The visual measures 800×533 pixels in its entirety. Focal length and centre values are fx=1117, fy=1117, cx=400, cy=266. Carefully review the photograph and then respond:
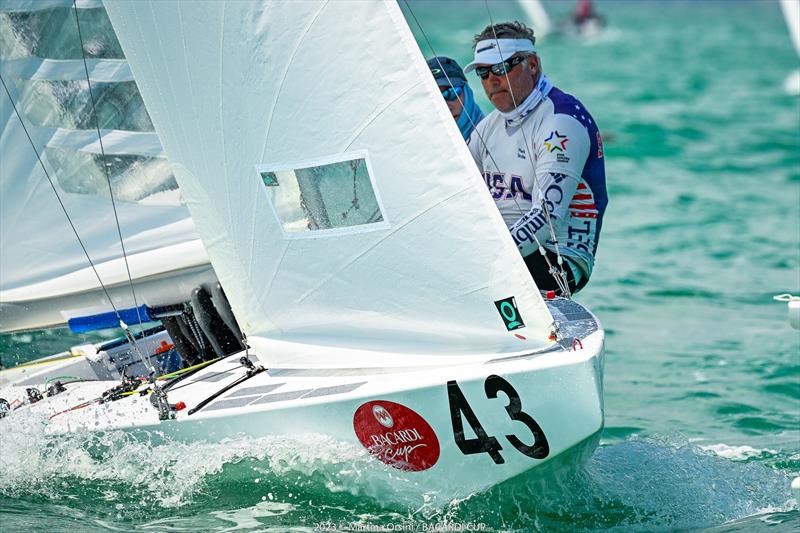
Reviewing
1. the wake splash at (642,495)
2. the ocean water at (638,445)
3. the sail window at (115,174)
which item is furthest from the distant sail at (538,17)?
the wake splash at (642,495)

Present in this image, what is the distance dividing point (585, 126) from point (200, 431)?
181 centimetres

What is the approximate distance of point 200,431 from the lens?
389cm

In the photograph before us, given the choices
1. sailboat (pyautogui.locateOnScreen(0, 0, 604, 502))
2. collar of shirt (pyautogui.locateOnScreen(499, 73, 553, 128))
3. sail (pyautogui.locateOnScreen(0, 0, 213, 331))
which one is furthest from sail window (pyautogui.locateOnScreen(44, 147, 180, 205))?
collar of shirt (pyautogui.locateOnScreen(499, 73, 553, 128))

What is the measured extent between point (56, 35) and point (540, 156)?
213cm

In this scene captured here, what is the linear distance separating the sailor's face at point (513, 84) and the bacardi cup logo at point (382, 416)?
138 cm

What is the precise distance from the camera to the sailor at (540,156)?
4.16 metres

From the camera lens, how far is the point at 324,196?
3717mm

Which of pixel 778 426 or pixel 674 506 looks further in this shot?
pixel 778 426

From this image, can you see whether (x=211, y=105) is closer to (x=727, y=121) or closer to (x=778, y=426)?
(x=778, y=426)

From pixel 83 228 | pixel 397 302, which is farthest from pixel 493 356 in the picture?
pixel 83 228

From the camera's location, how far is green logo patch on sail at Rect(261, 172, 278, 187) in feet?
12.4

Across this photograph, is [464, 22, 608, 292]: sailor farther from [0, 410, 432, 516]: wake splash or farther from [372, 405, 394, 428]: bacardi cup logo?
[0, 410, 432, 516]: wake splash

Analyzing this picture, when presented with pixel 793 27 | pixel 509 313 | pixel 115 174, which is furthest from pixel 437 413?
pixel 793 27

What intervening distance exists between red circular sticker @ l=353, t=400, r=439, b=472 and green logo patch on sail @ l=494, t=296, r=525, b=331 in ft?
1.35
